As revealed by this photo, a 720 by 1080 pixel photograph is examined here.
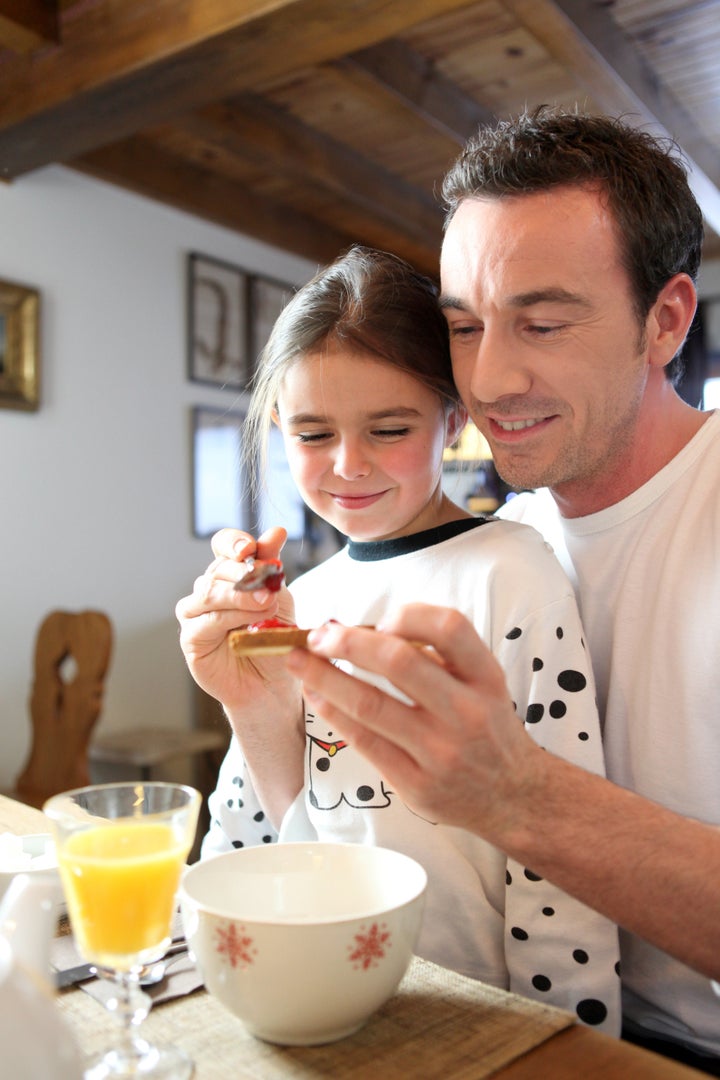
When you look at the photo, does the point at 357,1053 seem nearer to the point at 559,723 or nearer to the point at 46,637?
the point at 559,723

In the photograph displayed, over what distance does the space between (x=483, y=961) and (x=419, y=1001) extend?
0.34m

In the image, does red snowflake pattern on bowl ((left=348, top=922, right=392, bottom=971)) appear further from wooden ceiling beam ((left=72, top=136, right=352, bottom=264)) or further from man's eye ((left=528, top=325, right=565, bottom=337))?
wooden ceiling beam ((left=72, top=136, right=352, bottom=264))

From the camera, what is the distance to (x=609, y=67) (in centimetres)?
299

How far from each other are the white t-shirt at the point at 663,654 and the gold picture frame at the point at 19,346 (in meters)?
2.76

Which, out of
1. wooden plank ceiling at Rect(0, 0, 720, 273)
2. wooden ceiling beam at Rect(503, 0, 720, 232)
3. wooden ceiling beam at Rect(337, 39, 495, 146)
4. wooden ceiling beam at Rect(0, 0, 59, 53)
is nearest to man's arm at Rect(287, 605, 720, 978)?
wooden ceiling beam at Rect(503, 0, 720, 232)

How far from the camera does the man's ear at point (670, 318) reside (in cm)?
139

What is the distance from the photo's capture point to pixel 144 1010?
0.75 metres

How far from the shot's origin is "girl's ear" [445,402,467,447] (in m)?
1.42

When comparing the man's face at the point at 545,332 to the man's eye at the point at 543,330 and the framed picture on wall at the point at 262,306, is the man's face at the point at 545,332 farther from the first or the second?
the framed picture on wall at the point at 262,306

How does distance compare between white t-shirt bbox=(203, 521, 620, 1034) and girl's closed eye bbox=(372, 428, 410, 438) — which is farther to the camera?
girl's closed eye bbox=(372, 428, 410, 438)

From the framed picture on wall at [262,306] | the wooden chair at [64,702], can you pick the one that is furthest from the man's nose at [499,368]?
the framed picture on wall at [262,306]

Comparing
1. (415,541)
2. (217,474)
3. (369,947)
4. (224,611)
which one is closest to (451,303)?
(415,541)

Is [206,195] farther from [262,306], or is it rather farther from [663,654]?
[663,654]

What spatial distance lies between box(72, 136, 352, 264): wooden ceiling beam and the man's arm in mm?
3577
